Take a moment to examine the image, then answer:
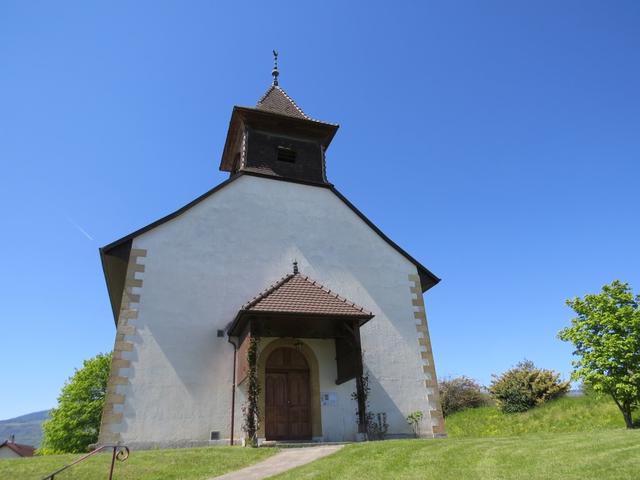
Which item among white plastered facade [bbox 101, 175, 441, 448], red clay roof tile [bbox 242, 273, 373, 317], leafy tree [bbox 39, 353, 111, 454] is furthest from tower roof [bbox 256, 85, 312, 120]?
leafy tree [bbox 39, 353, 111, 454]

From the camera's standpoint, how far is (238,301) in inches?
513

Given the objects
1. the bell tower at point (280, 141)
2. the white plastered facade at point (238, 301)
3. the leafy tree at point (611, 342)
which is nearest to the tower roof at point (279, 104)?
the bell tower at point (280, 141)

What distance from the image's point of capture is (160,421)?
Result: 36.0ft

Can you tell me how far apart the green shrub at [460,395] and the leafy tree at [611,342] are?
9.89 m

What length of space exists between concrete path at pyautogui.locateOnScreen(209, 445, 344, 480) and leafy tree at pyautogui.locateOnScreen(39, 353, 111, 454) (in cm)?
3111

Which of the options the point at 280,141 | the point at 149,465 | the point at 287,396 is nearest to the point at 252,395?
the point at 287,396

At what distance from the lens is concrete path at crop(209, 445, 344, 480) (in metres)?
7.35

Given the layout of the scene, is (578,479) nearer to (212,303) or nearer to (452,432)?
(212,303)

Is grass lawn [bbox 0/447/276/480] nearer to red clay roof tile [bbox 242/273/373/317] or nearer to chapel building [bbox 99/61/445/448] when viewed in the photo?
chapel building [bbox 99/61/445/448]

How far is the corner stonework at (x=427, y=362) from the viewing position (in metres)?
13.5

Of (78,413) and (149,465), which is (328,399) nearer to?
(149,465)

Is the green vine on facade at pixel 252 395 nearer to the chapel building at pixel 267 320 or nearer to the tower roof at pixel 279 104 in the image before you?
the chapel building at pixel 267 320

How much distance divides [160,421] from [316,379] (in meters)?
4.25

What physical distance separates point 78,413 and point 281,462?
35.4 meters
